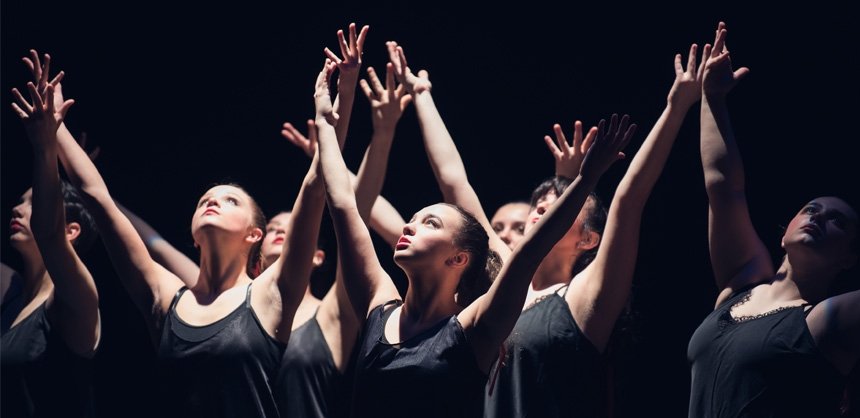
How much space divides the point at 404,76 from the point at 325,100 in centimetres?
48

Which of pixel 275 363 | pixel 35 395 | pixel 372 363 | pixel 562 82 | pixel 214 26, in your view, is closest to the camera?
pixel 372 363

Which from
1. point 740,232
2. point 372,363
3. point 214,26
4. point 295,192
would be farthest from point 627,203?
point 214,26

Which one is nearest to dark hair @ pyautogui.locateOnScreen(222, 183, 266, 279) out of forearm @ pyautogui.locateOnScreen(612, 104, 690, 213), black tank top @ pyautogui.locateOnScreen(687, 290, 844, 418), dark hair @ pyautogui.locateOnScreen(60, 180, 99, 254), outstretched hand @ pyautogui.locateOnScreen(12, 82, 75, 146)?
outstretched hand @ pyautogui.locateOnScreen(12, 82, 75, 146)

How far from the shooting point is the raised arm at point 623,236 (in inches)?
104

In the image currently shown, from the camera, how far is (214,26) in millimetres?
4266

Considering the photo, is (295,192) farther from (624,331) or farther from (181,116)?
(624,331)

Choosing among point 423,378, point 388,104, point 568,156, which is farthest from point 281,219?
point 423,378

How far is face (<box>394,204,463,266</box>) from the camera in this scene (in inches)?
98.5

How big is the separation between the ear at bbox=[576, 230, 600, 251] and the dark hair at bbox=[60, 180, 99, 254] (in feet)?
6.01

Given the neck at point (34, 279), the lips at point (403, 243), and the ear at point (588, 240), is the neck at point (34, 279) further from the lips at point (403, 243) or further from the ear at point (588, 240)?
the ear at point (588, 240)

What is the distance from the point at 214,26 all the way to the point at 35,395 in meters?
1.77

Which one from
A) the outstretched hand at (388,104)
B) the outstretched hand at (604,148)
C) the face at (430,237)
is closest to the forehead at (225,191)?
the outstretched hand at (388,104)

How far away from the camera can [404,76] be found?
3258mm

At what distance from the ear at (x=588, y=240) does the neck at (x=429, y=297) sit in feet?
2.02
